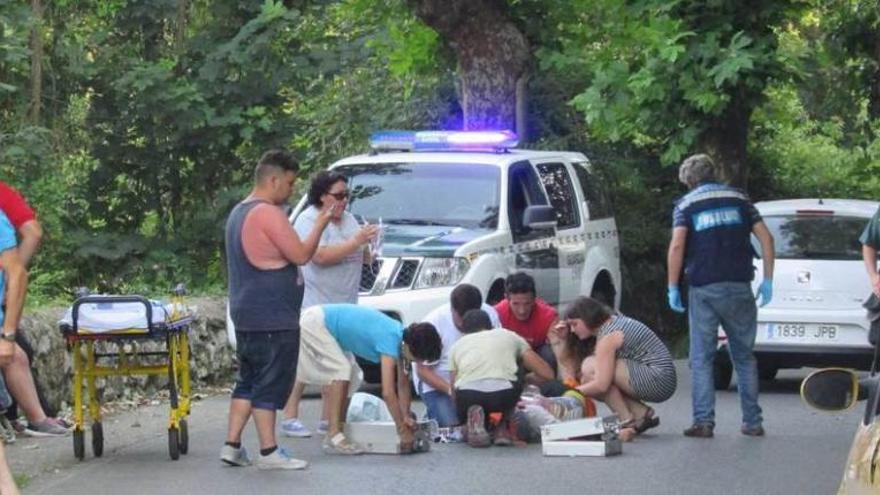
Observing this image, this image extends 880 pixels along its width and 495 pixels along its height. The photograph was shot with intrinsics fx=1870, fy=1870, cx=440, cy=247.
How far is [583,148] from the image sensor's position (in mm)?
22266

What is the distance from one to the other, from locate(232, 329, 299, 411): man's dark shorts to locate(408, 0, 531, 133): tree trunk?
9.55 metres

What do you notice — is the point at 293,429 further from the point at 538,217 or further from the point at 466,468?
the point at 538,217

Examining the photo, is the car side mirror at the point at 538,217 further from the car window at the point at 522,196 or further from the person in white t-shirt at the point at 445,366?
the person in white t-shirt at the point at 445,366

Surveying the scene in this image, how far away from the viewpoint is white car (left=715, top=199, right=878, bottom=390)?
15102mm

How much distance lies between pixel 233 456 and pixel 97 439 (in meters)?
0.91

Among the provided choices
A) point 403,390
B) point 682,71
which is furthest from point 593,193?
point 403,390

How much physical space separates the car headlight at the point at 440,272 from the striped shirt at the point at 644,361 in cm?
226

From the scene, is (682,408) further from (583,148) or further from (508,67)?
(583,148)

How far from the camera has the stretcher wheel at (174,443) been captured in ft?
36.2

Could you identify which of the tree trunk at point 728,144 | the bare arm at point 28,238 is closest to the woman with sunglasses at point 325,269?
the bare arm at point 28,238

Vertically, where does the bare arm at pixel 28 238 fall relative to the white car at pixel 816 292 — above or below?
above

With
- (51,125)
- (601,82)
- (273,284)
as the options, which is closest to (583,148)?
(601,82)

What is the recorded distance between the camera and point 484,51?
65.8ft

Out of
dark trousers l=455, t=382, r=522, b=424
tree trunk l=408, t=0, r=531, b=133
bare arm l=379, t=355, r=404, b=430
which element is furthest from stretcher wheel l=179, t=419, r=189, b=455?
tree trunk l=408, t=0, r=531, b=133
